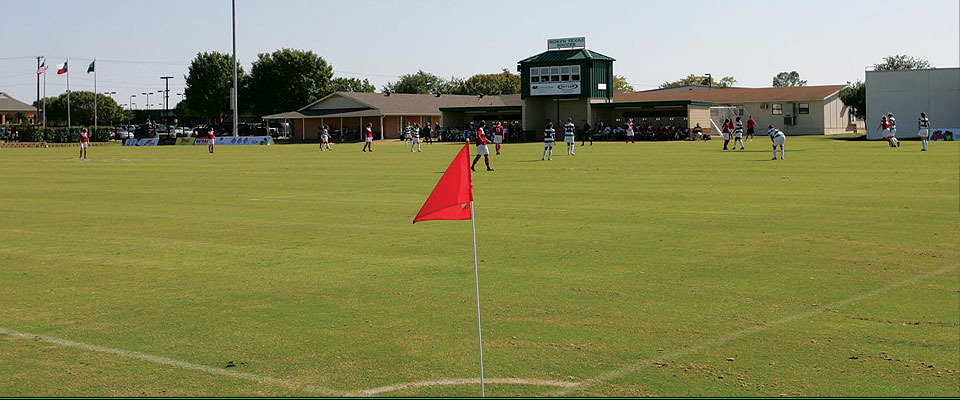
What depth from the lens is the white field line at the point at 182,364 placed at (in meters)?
7.12

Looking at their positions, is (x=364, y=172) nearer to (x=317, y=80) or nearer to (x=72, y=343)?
(x=72, y=343)

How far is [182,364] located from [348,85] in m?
126

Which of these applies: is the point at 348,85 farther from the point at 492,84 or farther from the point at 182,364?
the point at 182,364

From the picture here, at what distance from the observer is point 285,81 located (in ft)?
379

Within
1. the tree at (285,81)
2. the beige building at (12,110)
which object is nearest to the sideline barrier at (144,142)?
the tree at (285,81)

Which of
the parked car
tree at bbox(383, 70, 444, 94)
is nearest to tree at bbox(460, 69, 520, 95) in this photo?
tree at bbox(383, 70, 444, 94)

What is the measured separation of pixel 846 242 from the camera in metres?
14.0

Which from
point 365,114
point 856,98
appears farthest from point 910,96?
point 365,114

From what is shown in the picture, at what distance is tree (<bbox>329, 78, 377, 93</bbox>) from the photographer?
4748 inches

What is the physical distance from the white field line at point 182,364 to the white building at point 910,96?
6476 cm

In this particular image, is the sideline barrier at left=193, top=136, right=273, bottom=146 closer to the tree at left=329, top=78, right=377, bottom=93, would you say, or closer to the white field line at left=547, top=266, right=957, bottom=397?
the tree at left=329, top=78, right=377, bottom=93

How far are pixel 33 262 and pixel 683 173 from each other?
20.0m

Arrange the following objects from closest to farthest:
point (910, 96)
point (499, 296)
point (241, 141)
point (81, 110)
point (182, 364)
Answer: point (182, 364) < point (499, 296) < point (910, 96) < point (241, 141) < point (81, 110)

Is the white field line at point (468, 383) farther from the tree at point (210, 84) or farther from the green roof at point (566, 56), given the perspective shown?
the tree at point (210, 84)
